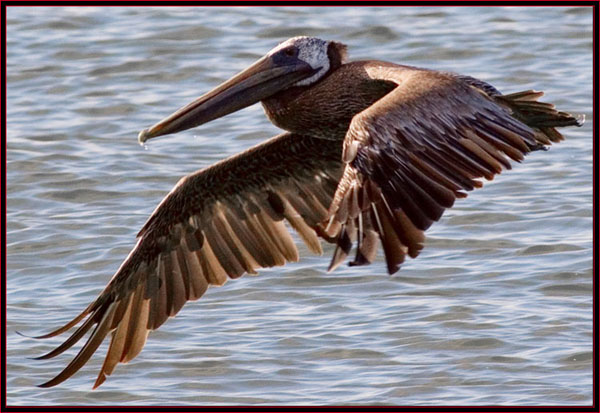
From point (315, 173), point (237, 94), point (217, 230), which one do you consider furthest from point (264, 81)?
point (217, 230)

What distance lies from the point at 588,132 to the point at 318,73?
3949 mm

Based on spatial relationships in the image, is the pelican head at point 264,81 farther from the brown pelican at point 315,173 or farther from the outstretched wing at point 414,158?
the outstretched wing at point 414,158

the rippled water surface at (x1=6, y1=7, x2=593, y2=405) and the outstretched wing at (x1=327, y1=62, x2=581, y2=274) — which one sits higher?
the outstretched wing at (x1=327, y1=62, x2=581, y2=274)

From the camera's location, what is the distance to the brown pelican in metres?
5.33

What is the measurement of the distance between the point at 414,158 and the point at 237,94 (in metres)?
1.53

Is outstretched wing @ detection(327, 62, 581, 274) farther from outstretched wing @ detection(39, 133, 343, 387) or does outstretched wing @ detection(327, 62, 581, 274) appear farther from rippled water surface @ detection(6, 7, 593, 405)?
rippled water surface @ detection(6, 7, 593, 405)

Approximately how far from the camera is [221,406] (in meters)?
6.72

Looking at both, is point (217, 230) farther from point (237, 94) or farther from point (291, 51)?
point (291, 51)

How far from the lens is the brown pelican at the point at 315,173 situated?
5.33 m

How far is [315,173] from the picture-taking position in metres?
7.36

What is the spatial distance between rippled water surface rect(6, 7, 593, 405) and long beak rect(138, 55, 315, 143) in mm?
1226

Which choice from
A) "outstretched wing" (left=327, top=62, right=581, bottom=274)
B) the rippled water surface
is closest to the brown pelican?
"outstretched wing" (left=327, top=62, right=581, bottom=274)

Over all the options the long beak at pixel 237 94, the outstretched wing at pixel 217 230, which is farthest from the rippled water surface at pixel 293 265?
the long beak at pixel 237 94

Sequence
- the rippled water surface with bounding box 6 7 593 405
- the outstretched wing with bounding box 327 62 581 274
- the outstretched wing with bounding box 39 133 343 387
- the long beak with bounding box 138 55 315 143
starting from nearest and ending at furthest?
1. the outstretched wing with bounding box 327 62 581 274
2. the long beak with bounding box 138 55 315 143
3. the rippled water surface with bounding box 6 7 593 405
4. the outstretched wing with bounding box 39 133 343 387
